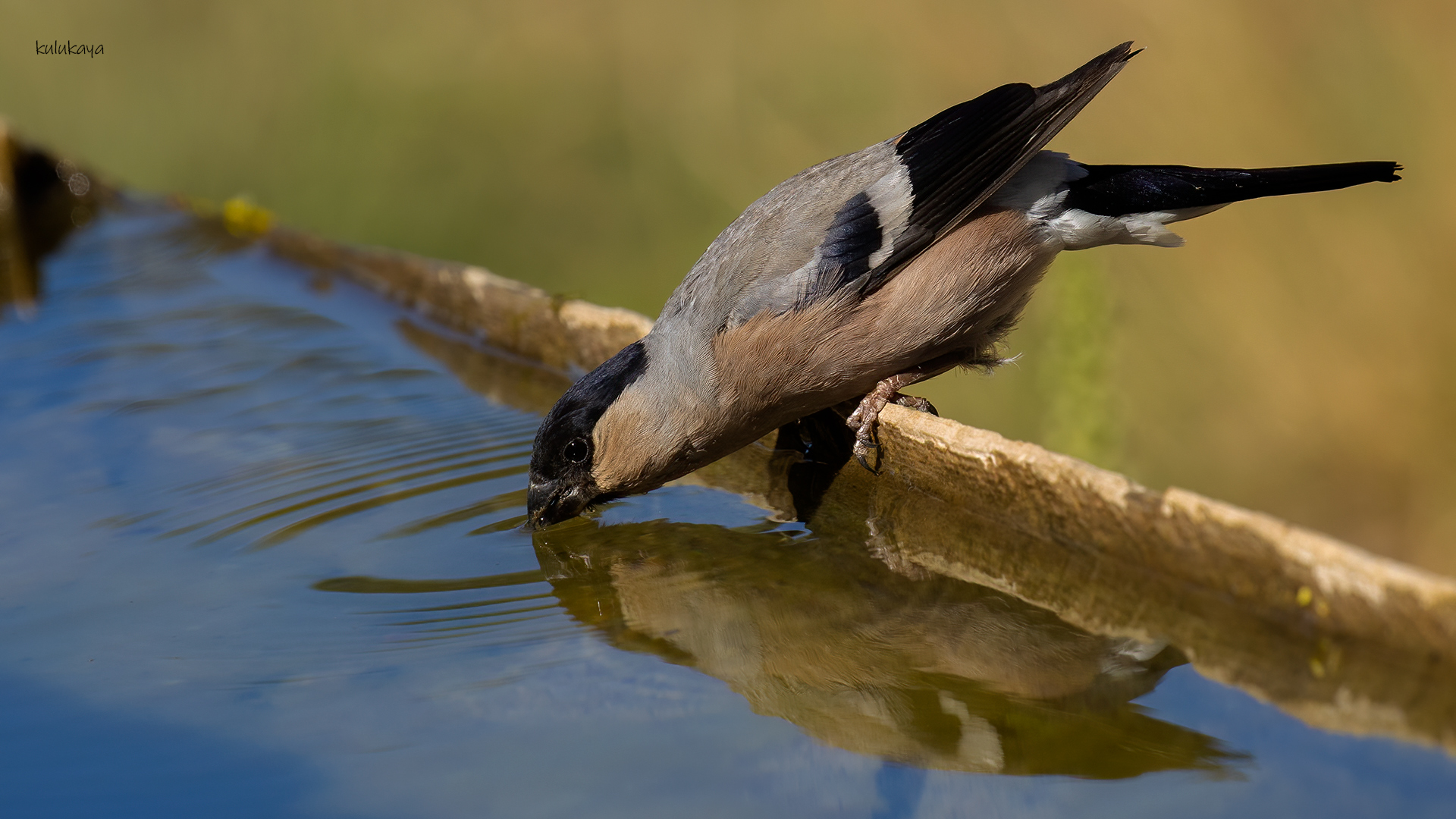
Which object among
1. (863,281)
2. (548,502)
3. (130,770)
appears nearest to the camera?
(130,770)

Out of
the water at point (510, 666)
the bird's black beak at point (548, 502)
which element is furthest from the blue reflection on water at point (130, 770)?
the bird's black beak at point (548, 502)

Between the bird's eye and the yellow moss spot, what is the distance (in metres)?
3.51

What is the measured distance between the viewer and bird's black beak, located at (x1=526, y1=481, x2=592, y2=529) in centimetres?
339

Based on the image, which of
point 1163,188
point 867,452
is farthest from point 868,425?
point 1163,188

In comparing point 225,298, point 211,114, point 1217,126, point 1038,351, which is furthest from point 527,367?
point 211,114

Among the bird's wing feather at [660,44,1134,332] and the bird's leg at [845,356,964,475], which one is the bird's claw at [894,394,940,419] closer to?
the bird's leg at [845,356,964,475]

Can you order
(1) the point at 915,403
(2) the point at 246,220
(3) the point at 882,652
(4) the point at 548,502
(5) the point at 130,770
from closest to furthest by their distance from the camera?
(5) the point at 130,770, (3) the point at 882,652, (4) the point at 548,502, (1) the point at 915,403, (2) the point at 246,220

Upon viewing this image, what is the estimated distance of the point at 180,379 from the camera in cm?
461

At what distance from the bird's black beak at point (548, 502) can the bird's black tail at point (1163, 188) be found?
189cm

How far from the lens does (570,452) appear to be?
3.44 m

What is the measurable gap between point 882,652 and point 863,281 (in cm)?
148

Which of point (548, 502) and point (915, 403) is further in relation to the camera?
point (915, 403)

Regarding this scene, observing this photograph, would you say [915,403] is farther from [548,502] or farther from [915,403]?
[548,502]

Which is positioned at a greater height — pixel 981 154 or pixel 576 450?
pixel 981 154
